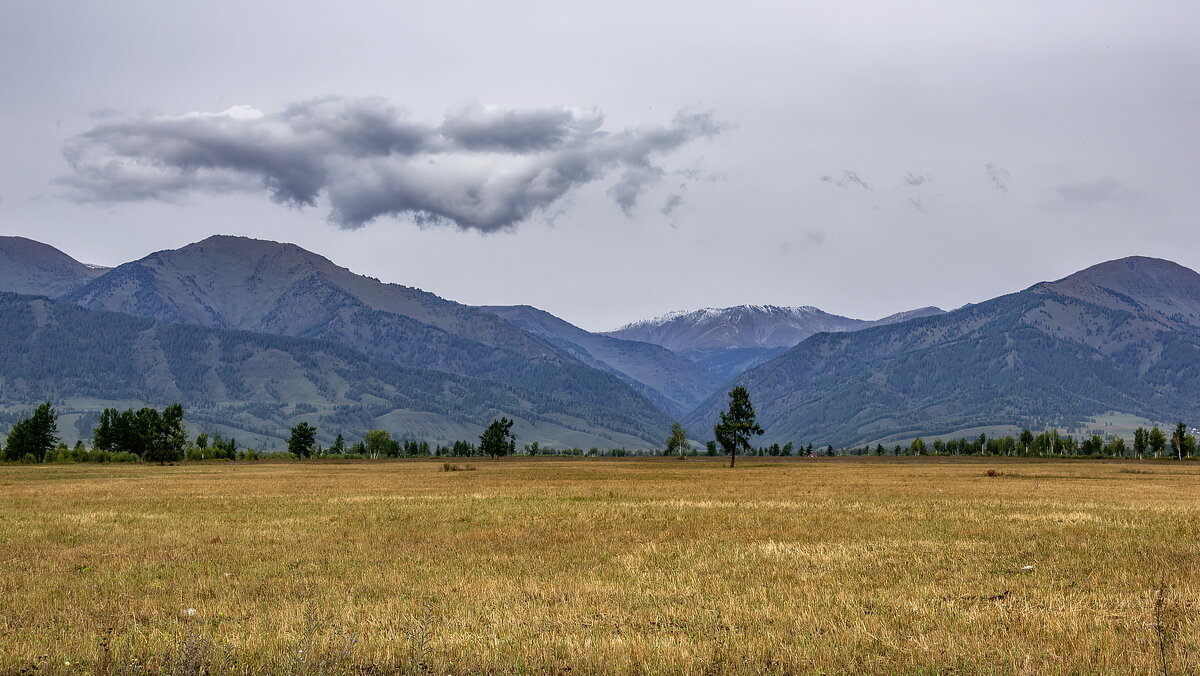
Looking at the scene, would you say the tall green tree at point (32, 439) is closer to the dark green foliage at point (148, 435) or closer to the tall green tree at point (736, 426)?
the dark green foliage at point (148, 435)

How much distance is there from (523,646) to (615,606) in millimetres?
3653

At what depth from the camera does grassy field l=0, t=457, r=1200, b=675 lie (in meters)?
13.4

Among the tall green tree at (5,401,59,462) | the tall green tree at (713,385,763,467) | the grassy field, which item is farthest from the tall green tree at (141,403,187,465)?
the grassy field

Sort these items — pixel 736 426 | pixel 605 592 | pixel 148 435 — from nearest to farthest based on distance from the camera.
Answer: pixel 605 592
pixel 736 426
pixel 148 435

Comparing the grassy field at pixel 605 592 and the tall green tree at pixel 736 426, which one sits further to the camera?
the tall green tree at pixel 736 426

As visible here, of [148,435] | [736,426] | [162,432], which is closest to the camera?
[736,426]

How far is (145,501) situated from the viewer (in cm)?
4722

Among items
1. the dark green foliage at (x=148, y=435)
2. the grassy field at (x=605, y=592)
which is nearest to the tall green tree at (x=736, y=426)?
the grassy field at (x=605, y=592)

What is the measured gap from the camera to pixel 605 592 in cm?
1881

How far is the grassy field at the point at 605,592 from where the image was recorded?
13.4m

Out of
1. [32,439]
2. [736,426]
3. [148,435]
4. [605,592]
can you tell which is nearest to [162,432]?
[148,435]

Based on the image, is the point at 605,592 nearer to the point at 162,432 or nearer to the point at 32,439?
the point at 162,432

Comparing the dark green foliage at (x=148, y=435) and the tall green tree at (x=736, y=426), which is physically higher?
the tall green tree at (x=736, y=426)

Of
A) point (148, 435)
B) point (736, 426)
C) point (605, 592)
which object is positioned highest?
point (736, 426)
